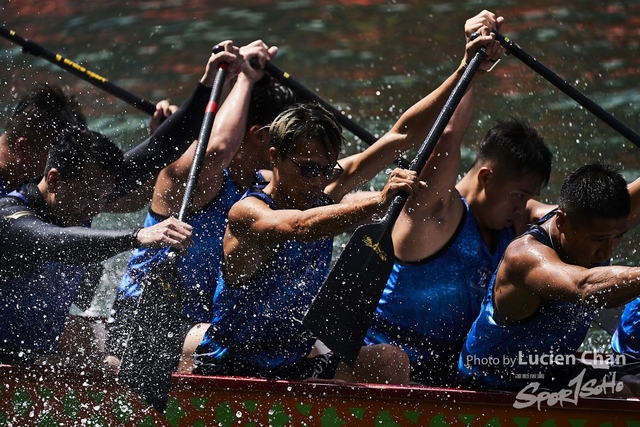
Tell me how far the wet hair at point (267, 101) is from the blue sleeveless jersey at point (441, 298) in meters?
0.78

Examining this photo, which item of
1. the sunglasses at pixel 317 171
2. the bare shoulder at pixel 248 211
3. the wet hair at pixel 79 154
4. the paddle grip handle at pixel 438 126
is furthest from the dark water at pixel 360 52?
the bare shoulder at pixel 248 211

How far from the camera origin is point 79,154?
10.1ft

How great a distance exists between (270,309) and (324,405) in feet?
1.02

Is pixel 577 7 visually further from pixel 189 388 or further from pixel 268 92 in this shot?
pixel 189 388

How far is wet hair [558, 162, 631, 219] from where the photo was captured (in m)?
2.54

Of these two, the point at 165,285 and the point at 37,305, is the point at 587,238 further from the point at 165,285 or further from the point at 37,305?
the point at 37,305

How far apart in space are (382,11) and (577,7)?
1.74 meters

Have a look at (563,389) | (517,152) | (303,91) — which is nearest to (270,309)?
(563,389)

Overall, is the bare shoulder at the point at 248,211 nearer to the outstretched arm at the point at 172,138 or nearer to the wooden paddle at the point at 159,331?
the wooden paddle at the point at 159,331

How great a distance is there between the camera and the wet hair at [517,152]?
312 centimetres

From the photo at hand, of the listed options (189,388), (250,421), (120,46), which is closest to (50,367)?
(189,388)

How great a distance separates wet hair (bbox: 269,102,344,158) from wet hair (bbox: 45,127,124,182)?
0.64 metres

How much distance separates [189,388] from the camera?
8.68 ft

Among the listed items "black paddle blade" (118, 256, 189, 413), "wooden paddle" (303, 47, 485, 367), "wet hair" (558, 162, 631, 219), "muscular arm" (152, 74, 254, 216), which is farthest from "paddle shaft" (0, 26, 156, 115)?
"wet hair" (558, 162, 631, 219)
